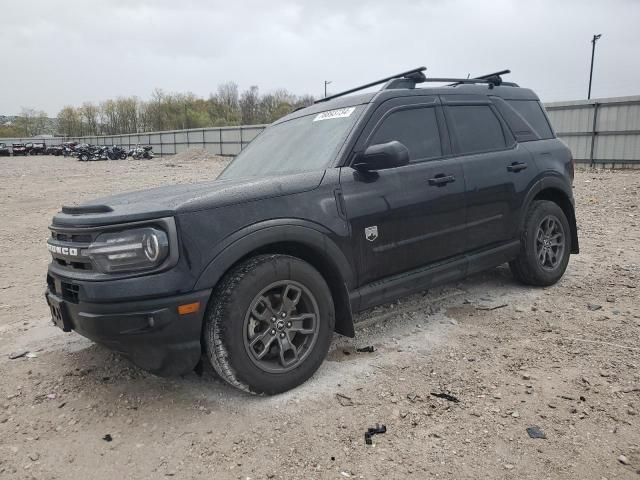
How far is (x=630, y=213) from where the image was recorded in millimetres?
8539

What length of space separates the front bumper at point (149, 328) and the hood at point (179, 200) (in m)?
0.46

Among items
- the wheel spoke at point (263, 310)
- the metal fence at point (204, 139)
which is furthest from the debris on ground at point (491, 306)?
the metal fence at point (204, 139)

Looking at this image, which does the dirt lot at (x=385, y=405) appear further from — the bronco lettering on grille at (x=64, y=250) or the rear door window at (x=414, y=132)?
the rear door window at (x=414, y=132)

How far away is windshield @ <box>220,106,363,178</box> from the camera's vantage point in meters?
3.47

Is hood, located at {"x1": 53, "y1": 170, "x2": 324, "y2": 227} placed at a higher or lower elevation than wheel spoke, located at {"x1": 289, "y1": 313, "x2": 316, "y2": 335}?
higher

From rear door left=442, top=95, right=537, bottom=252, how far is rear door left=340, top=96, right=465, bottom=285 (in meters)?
0.14

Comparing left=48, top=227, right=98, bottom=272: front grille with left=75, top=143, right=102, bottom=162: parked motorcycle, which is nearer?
left=48, top=227, right=98, bottom=272: front grille

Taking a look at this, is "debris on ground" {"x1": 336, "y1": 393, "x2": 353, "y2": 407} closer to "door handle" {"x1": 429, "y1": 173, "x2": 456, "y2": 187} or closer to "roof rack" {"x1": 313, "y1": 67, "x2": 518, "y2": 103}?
"door handle" {"x1": 429, "y1": 173, "x2": 456, "y2": 187}

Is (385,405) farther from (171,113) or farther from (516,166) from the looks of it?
(171,113)

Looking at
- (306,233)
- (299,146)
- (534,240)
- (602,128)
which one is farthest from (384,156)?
(602,128)

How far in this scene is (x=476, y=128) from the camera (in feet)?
13.9

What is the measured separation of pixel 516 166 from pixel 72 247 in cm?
365

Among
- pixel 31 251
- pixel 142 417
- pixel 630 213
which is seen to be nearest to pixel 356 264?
pixel 142 417

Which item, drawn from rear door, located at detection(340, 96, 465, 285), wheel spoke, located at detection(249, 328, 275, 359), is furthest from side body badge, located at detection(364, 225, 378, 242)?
wheel spoke, located at detection(249, 328, 275, 359)
